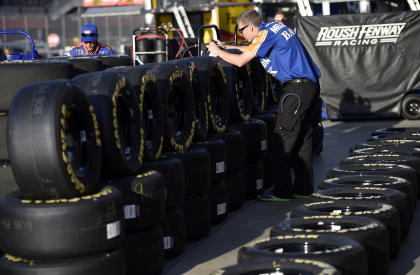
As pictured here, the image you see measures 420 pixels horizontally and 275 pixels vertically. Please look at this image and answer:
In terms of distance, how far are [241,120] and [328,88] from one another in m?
8.13

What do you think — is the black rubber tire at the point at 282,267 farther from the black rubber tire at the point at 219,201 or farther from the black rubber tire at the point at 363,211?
the black rubber tire at the point at 219,201

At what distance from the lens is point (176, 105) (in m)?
7.23

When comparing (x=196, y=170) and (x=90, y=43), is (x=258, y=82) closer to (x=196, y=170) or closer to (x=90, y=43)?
(x=90, y=43)

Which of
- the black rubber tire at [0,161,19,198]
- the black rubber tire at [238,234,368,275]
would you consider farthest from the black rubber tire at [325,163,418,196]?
the black rubber tire at [0,161,19,198]

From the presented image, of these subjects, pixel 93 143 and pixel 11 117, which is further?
pixel 93 143

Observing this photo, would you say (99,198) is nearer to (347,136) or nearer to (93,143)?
(93,143)

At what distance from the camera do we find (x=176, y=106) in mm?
7234

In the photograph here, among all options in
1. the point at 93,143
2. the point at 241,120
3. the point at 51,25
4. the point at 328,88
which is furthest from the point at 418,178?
the point at 51,25

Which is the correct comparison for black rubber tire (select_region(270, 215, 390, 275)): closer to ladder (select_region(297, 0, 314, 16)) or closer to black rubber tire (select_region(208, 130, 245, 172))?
black rubber tire (select_region(208, 130, 245, 172))

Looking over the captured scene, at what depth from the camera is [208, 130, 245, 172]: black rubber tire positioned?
787 centimetres

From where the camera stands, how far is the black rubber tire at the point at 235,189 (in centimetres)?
802

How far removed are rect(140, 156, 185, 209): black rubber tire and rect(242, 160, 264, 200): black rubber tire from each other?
96.7 inches

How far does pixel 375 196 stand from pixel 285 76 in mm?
2426

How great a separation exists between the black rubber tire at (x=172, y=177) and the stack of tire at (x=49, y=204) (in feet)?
3.69
